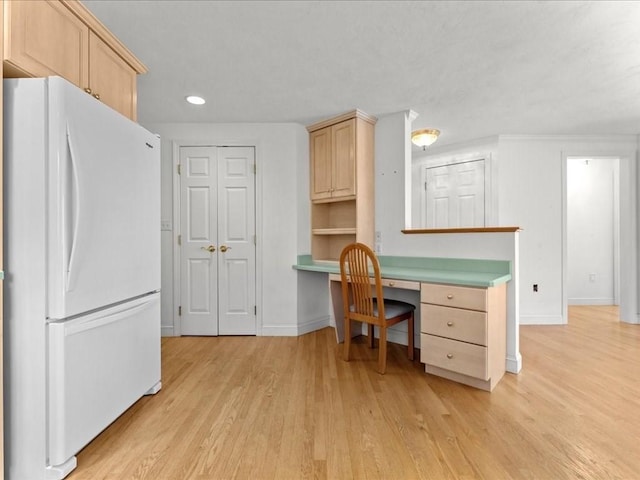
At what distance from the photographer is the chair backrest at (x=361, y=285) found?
2422mm

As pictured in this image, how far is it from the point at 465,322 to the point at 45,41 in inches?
110

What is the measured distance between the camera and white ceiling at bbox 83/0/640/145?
170 centimetres

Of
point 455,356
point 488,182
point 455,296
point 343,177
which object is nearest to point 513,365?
point 455,356

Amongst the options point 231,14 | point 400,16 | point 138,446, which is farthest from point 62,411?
point 400,16

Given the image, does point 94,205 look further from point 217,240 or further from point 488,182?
point 488,182

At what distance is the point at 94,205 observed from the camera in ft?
4.89

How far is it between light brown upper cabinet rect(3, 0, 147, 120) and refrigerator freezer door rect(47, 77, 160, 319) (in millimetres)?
212

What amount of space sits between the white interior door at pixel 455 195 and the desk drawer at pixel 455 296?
2274 mm

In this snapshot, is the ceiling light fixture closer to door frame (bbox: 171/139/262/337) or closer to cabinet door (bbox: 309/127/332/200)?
cabinet door (bbox: 309/127/332/200)

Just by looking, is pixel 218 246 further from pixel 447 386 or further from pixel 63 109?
pixel 447 386

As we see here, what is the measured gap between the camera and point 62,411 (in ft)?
4.34

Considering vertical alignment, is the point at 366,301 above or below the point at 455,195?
below

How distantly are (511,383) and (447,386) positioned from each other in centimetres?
48

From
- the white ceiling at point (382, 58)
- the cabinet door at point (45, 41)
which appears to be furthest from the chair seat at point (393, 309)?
the cabinet door at point (45, 41)
